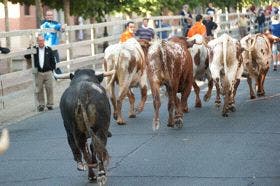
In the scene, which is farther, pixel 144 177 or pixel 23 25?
pixel 23 25

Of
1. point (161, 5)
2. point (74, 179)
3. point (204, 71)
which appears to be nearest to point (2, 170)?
point (74, 179)

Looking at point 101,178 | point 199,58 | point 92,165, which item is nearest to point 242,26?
point 199,58

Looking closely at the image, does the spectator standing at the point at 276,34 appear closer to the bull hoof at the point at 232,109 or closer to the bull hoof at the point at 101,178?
the bull hoof at the point at 232,109

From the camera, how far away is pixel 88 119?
28.3 feet

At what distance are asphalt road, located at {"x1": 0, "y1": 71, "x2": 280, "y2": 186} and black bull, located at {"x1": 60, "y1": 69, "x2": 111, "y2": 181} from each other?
46cm

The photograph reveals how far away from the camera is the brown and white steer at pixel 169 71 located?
1243 cm

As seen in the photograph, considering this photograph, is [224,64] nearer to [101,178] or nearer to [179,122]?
[179,122]

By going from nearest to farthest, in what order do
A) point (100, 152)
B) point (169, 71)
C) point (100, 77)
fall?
point (100, 152), point (100, 77), point (169, 71)

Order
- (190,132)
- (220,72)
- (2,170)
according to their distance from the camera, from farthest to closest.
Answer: (220,72), (190,132), (2,170)

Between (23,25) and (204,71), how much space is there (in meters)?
38.1

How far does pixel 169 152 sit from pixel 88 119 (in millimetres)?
2478

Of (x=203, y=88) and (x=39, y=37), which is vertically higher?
(x=39, y=37)

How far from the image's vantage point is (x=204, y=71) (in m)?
15.8

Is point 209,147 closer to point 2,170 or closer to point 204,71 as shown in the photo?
point 2,170
